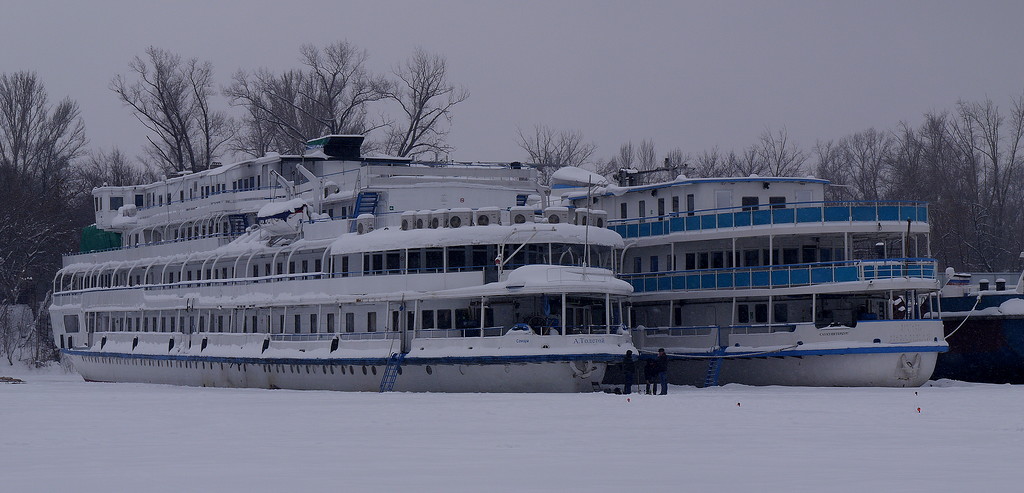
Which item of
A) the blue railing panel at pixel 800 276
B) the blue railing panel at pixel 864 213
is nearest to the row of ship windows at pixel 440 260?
the blue railing panel at pixel 800 276

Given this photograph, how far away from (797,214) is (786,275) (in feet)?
6.25

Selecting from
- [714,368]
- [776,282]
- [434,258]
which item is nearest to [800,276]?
[776,282]

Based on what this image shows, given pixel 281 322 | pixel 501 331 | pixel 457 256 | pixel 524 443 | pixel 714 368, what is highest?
pixel 457 256

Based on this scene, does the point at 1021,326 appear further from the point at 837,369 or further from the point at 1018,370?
the point at 837,369

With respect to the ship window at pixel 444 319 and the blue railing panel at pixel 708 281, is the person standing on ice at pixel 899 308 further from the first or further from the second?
the ship window at pixel 444 319

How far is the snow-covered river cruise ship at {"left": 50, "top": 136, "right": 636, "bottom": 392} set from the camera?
136ft

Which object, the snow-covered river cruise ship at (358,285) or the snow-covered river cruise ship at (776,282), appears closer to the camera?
the snow-covered river cruise ship at (358,285)

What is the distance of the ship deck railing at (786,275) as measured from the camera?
4303 centimetres

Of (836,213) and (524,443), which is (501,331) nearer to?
(836,213)

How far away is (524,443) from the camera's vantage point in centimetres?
2444

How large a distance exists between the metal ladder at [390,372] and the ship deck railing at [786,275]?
33.5 feet

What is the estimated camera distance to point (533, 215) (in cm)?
4366

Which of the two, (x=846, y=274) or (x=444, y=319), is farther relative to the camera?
(x=846, y=274)

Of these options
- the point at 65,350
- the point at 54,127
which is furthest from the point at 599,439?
the point at 54,127
